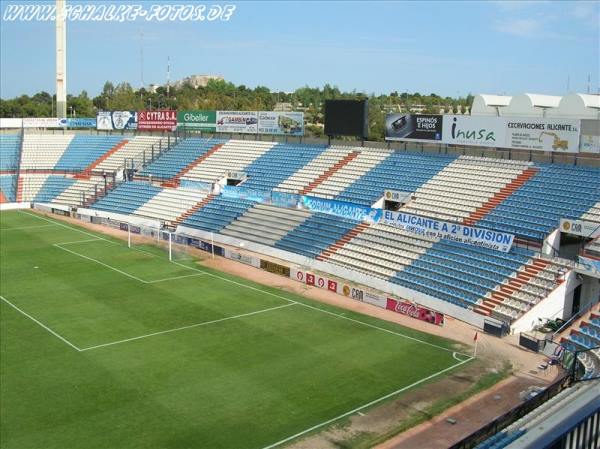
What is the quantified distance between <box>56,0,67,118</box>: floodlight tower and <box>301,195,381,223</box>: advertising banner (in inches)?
1782

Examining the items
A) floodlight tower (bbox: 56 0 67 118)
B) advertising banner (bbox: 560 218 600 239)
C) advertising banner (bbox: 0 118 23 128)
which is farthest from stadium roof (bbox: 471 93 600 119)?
advertising banner (bbox: 0 118 23 128)

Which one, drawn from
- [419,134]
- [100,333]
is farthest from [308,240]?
[100,333]

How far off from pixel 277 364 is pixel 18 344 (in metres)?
10.8

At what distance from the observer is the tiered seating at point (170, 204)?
51.9 meters

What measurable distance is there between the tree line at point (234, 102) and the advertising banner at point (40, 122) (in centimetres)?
3928

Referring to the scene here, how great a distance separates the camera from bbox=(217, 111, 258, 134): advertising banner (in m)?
58.8

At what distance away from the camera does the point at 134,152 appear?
66.6m

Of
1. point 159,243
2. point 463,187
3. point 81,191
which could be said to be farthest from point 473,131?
point 81,191

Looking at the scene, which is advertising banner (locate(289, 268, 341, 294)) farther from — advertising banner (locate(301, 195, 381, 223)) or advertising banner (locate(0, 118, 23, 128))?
advertising banner (locate(0, 118, 23, 128))

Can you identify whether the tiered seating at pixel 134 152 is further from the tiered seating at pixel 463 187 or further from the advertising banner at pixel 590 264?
the advertising banner at pixel 590 264

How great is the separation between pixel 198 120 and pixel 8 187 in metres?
21.1

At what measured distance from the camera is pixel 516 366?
24625mm

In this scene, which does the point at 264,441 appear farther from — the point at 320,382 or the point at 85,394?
the point at 85,394

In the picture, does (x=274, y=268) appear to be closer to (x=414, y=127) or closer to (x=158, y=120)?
(x=414, y=127)
